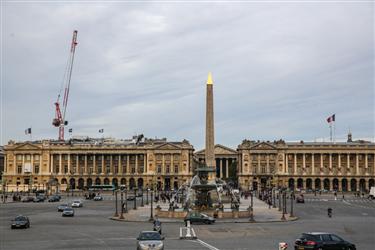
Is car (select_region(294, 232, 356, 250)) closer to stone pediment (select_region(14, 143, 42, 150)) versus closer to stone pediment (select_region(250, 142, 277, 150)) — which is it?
stone pediment (select_region(250, 142, 277, 150))

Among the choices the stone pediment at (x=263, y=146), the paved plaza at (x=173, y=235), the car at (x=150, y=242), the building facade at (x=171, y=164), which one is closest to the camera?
the car at (x=150, y=242)

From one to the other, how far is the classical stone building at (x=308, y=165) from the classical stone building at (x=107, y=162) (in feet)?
60.0

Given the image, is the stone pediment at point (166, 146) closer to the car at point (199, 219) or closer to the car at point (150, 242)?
the car at point (199, 219)

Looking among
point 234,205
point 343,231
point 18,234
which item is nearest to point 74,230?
point 18,234

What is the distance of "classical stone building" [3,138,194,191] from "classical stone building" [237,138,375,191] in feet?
60.0

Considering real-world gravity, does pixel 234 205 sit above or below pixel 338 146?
below

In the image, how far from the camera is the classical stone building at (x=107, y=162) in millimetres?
171125

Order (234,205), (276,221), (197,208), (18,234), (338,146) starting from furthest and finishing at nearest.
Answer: (338,146), (234,205), (197,208), (276,221), (18,234)

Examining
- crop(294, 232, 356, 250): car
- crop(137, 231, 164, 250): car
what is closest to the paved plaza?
crop(137, 231, 164, 250): car

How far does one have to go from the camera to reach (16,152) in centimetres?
17088

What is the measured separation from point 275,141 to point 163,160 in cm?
3160

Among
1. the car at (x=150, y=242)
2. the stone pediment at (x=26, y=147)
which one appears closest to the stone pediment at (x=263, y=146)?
the stone pediment at (x=26, y=147)

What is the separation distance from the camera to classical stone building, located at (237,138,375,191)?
16800 cm

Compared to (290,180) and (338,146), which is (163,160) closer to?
(290,180)
